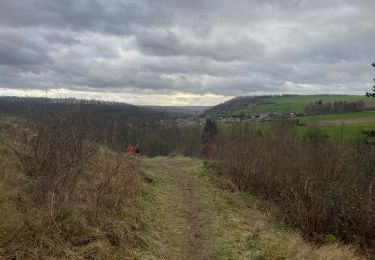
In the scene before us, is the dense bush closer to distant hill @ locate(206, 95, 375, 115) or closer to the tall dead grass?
the tall dead grass

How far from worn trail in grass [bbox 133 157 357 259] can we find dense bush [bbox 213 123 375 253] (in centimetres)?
112

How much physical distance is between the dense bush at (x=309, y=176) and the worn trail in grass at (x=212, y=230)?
3.67 feet

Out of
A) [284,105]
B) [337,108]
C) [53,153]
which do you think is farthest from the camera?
[284,105]

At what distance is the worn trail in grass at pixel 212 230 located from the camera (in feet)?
26.1

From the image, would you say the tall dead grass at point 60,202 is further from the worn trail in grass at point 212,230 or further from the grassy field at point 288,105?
the grassy field at point 288,105

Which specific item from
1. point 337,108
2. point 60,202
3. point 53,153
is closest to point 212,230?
point 60,202

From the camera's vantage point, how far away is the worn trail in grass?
7.95 metres

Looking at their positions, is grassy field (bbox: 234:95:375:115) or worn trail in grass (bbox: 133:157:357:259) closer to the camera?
worn trail in grass (bbox: 133:157:357:259)

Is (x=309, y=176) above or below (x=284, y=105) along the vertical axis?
below

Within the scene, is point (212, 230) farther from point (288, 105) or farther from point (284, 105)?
point (284, 105)

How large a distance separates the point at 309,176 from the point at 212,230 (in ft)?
20.9

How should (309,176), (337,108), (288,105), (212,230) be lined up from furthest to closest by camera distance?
(288,105) < (337,108) < (309,176) < (212,230)

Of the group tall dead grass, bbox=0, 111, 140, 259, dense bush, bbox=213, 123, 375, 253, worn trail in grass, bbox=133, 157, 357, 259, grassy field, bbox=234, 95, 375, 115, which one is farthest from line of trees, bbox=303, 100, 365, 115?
tall dead grass, bbox=0, 111, 140, 259

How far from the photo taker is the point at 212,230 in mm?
10086
